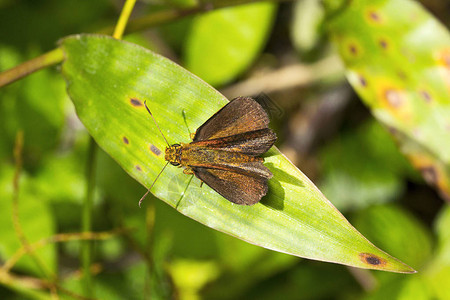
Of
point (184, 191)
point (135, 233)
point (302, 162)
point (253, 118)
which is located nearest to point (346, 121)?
point (302, 162)

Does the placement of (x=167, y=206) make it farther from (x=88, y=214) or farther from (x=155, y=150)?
(x=155, y=150)

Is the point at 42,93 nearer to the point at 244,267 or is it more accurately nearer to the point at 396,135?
the point at 244,267

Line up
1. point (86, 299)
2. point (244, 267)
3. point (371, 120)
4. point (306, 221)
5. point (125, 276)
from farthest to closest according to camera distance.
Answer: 1. point (371, 120)
2. point (125, 276)
3. point (244, 267)
4. point (86, 299)
5. point (306, 221)

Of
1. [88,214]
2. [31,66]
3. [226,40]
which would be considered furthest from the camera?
[226,40]

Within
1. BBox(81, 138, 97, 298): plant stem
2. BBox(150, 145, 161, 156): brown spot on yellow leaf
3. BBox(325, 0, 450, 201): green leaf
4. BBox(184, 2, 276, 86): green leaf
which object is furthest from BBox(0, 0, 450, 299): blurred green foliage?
BBox(150, 145, 161, 156): brown spot on yellow leaf

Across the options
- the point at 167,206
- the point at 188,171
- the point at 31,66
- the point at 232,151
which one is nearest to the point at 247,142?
the point at 232,151
